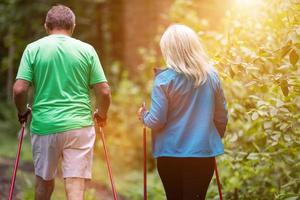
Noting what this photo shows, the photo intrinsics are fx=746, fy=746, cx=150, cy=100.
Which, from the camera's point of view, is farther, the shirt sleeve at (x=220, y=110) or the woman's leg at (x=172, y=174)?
the shirt sleeve at (x=220, y=110)

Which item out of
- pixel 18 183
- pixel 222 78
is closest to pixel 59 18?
pixel 222 78

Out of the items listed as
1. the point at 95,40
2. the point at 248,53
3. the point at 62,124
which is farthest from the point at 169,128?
the point at 95,40

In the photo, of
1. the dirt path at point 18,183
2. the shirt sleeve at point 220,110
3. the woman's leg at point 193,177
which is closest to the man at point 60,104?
the woman's leg at point 193,177

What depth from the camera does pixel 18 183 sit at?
10641 millimetres

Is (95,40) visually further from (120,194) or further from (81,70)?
(81,70)

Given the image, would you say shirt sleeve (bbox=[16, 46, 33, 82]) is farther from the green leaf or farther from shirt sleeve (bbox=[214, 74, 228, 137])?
the green leaf

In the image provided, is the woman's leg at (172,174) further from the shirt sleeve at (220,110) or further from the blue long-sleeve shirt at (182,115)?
the shirt sleeve at (220,110)

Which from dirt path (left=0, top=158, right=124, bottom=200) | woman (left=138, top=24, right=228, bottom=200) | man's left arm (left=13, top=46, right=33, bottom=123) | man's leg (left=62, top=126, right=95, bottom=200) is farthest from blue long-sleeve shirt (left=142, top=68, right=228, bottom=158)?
dirt path (left=0, top=158, right=124, bottom=200)

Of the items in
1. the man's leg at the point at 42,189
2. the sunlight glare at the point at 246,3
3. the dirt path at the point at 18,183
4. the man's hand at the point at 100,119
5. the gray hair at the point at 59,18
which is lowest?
the dirt path at the point at 18,183

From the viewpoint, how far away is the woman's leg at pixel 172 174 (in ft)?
20.5

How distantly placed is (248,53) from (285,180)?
2492 millimetres

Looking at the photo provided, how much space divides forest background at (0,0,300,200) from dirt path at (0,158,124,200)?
0.02m

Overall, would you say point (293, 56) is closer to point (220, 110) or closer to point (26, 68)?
point (220, 110)

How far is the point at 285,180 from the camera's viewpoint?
9.14 meters
